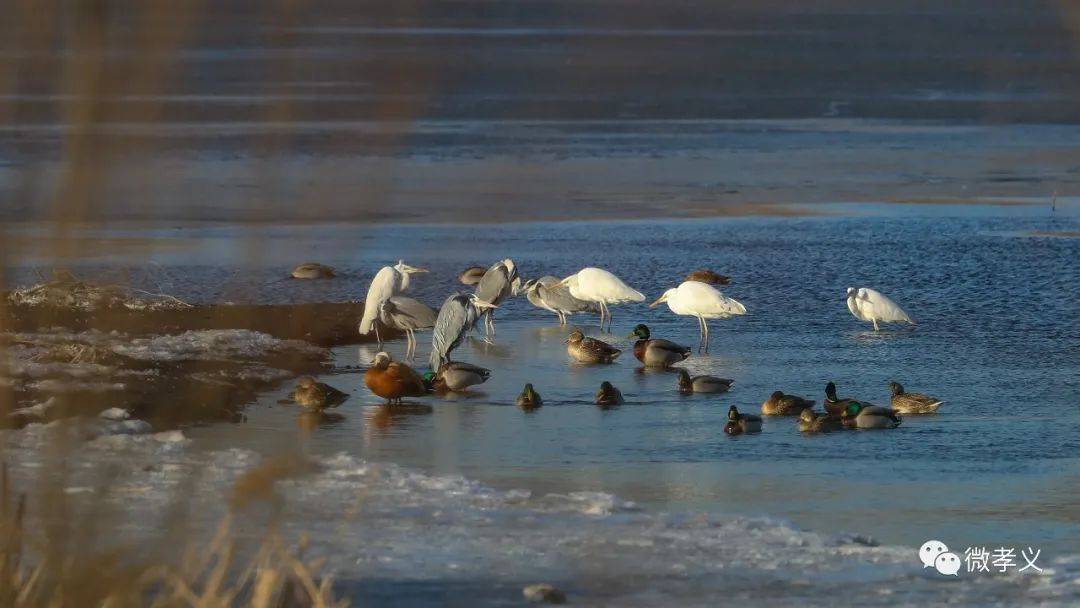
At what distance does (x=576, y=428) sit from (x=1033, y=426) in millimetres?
2105

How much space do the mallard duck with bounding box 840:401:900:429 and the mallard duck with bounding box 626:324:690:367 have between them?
178 cm

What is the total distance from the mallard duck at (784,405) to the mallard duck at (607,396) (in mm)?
776

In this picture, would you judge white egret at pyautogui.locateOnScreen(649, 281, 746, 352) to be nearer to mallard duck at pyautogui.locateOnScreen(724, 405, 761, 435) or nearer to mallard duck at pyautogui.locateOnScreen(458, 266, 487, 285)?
mallard duck at pyautogui.locateOnScreen(458, 266, 487, 285)

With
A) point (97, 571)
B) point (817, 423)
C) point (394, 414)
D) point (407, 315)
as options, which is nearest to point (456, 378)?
point (394, 414)

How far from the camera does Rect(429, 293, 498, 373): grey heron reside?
9328 mm

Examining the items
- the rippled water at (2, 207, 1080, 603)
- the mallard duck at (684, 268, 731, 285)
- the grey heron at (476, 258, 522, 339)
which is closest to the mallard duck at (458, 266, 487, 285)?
the rippled water at (2, 207, 1080, 603)

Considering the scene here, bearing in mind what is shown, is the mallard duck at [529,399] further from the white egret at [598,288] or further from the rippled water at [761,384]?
the white egret at [598,288]

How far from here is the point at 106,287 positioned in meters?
2.60

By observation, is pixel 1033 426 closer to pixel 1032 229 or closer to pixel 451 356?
pixel 451 356

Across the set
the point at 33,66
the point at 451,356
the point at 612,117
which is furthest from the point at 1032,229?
the point at 33,66

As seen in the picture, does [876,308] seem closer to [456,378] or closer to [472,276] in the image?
[456,378]

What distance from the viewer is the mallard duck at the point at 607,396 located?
809cm

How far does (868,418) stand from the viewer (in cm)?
745

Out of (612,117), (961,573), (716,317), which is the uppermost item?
(612,117)
